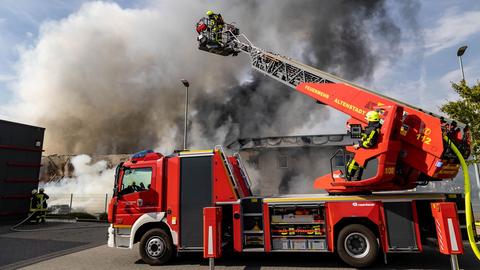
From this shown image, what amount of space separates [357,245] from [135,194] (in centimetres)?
520

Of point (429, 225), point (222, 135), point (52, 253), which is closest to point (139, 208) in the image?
point (52, 253)

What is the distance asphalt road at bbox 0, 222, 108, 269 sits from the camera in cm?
808

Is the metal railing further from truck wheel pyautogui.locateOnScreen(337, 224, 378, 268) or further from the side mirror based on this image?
the side mirror

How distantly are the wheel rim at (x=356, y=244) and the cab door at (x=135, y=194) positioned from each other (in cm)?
441

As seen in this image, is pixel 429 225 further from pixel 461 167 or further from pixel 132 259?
pixel 132 259

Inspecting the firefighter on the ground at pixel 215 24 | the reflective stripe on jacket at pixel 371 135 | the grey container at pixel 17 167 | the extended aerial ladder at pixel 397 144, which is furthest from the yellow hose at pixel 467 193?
the grey container at pixel 17 167

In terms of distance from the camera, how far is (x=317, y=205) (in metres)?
6.87

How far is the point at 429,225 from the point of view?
6.55 meters

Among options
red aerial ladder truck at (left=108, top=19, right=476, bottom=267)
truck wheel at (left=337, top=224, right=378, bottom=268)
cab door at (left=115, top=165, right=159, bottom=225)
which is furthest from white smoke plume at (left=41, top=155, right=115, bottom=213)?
truck wheel at (left=337, top=224, right=378, bottom=268)

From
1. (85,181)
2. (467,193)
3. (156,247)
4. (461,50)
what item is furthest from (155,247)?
(85,181)

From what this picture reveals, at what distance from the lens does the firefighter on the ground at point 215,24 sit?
16.5 metres

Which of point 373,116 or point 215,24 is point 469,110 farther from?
point 215,24

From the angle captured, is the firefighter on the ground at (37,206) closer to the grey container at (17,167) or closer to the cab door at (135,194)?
the grey container at (17,167)

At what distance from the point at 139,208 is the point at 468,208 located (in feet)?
23.0
